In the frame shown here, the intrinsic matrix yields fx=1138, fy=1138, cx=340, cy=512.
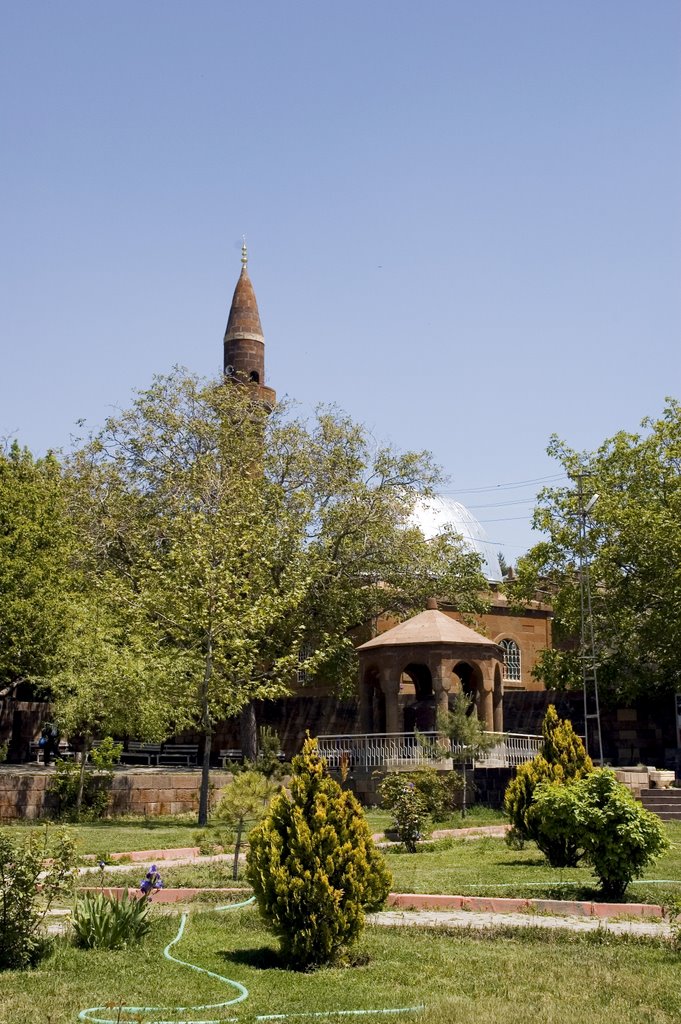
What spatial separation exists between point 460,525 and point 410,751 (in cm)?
2610

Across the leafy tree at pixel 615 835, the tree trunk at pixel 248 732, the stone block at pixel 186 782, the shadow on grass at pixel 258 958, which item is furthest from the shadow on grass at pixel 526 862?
the tree trunk at pixel 248 732

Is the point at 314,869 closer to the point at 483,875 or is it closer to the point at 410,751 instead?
the point at 483,875

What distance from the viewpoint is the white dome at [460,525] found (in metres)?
49.8

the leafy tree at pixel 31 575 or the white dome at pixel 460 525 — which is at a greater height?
the white dome at pixel 460 525

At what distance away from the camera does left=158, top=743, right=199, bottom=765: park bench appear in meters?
35.9

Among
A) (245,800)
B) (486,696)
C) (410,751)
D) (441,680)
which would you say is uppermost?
(441,680)

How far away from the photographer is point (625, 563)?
3275 centimetres

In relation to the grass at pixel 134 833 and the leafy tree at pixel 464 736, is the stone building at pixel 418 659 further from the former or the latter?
the grass at pixel 134 833

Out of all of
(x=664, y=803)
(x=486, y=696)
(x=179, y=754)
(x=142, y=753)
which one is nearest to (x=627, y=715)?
(x=486, y=696)

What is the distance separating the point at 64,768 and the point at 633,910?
14.2 meters

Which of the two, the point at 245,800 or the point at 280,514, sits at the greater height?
the point at 280,514

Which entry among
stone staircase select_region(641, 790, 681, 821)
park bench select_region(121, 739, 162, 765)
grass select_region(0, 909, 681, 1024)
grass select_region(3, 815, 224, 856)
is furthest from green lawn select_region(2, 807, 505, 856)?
park bench select_region(121, 739, 162, 765)

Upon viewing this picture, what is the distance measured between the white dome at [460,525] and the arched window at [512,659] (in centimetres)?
436

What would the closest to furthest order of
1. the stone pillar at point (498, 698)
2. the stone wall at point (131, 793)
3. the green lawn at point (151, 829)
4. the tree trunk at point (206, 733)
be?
the green lawn at point (151, 829) → the stone wall at point (131, 793) → the tree trunk at point (206, 733) → the stone pillar at point (498, 698)
